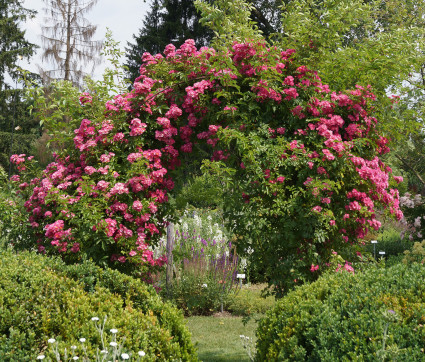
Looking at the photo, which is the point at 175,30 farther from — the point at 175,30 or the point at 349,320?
the point at 349,320

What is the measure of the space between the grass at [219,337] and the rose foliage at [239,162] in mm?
1512

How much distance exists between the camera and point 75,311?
2826 millimetres

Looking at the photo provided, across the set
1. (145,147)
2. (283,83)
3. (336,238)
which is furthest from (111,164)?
(336,238)

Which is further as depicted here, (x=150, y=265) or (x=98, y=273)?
(x=150, y=265)

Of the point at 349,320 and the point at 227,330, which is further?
the point at 227,330

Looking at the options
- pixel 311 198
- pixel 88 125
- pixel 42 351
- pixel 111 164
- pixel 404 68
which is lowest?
pixel 42 351

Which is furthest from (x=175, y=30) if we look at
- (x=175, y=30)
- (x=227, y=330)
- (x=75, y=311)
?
(x=75, y=311)

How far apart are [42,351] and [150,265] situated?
180cm

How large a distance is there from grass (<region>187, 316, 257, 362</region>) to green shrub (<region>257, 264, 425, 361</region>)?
2.19 meters

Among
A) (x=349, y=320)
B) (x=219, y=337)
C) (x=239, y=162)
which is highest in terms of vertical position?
(x=239, y=162)

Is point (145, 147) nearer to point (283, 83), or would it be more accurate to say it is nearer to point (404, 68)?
point (283, 83)

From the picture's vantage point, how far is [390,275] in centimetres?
288

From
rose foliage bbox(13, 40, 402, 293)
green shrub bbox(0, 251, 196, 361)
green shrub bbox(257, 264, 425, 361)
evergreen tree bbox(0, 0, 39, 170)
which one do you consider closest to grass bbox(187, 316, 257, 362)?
rose foliage bbox(13, 40, 402, 293)

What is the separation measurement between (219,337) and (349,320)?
3666 mm
